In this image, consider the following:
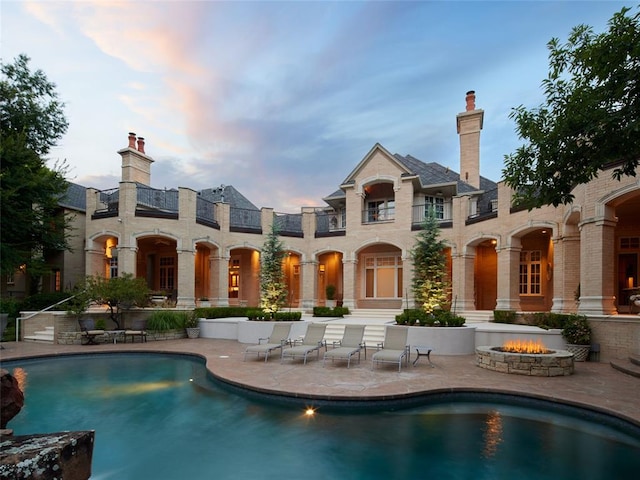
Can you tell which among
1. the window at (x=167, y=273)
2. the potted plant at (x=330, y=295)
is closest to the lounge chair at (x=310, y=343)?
the potted plant at (x=330, y=295)

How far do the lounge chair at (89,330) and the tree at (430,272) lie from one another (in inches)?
557

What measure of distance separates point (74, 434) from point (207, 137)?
27.7m

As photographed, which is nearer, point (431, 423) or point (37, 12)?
point (431, 423)

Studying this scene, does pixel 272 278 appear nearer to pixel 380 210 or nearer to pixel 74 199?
pixel 380 210

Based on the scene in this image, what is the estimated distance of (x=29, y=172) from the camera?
18.2 meters

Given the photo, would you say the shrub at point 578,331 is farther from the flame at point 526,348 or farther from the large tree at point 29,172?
the large tree at point 29,172

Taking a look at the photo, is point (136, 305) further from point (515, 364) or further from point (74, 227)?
point (515, 364)

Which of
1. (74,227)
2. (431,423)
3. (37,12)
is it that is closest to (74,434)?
(431,423)

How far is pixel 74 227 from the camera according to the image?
22.8 m

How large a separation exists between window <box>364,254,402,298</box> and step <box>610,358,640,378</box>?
39.7 ft

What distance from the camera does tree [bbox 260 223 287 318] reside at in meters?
16.9

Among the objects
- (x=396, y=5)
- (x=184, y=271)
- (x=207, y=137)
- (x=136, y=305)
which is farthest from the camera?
(x=207, y=137)

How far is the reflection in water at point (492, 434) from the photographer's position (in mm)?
6332

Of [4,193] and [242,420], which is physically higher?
[4,193]
